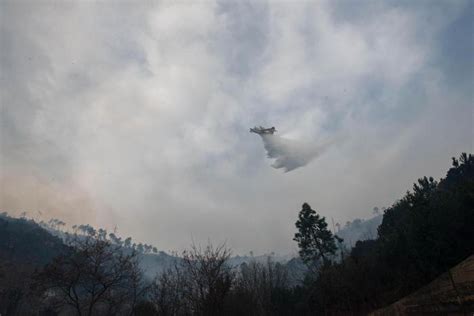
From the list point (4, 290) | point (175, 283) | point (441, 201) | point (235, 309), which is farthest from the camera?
point (4, 290)

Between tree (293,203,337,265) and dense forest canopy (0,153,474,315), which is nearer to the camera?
dense forest canopy (0,153,474,315)

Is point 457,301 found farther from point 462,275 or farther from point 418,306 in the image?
point 418,306

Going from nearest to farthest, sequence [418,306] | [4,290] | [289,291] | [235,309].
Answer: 1. [418,306]
2. [235,309]
3. [289,291]
4. [4,290]

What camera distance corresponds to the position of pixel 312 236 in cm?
4575

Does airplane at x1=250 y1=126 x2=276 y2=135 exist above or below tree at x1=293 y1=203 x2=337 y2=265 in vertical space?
above

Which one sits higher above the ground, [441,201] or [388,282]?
[441,201]

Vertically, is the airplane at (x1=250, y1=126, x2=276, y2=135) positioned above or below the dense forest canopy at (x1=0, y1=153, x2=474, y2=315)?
above

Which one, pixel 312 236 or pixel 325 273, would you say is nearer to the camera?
pixel 325 273

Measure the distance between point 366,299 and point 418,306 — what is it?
837cm

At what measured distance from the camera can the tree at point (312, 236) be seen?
147ft

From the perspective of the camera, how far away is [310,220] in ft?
150

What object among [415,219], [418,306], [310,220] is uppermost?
[310,220]

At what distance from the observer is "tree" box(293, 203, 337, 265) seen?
147ft

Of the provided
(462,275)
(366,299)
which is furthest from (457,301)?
(366,299)
